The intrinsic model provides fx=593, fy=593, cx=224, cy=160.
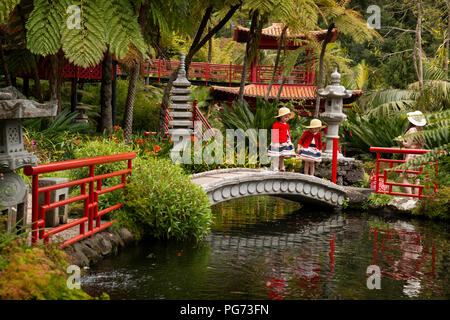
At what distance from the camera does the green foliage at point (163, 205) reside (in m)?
8.34

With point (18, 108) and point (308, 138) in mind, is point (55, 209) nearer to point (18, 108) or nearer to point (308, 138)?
point (18, 108)

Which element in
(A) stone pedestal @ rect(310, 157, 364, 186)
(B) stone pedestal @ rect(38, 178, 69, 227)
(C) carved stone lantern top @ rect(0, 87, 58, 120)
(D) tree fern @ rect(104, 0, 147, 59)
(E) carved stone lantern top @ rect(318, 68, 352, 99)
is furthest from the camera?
(A) stone pedestal @ rect(310, 157, 364, 186)

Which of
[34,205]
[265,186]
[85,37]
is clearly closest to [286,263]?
[265,186]

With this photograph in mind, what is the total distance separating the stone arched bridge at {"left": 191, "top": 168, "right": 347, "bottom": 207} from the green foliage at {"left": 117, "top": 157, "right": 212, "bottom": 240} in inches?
42.8

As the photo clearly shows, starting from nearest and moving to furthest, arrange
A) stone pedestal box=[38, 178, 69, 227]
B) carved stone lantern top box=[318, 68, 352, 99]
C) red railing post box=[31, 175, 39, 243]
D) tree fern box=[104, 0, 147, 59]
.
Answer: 1. red railing post box=[31, 175, 39, 243]
2. stone pedestal box=[38, 178, 69, 227]
3. tree fern box=[104, 0, 147, 59]
4. carved stone lantern top box=[318, 68, 352, 99]

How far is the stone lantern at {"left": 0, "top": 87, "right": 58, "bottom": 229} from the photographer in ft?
17.8

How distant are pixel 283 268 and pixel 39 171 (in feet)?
11.3

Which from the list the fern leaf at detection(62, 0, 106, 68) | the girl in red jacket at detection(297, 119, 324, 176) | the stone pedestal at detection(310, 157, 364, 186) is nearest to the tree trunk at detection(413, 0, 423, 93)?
the stone pedestal at detection(310, 157, 364, 186)

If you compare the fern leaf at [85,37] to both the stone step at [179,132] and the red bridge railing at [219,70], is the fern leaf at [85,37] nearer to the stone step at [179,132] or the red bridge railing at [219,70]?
the stone step at [179,132]

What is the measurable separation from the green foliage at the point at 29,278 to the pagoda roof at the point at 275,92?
63.3 ft

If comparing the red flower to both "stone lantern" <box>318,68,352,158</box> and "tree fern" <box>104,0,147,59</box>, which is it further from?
"stone lantern" <box>318,68,352,158</box>

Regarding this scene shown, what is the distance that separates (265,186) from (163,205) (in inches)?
135

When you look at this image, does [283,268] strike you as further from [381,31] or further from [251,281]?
[381,31]
